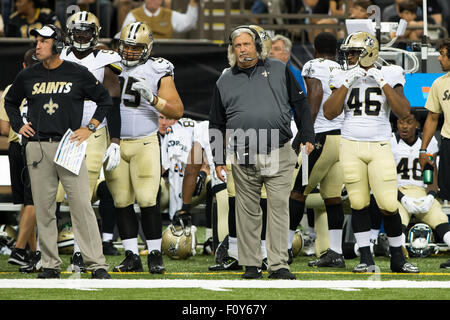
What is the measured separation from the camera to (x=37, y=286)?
258 inches

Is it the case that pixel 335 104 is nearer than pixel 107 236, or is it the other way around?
pixel 335 104

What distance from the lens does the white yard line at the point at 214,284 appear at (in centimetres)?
656

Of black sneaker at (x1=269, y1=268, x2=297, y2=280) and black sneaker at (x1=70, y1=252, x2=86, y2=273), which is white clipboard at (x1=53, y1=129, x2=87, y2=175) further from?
black sneaker at (x1=269, y1=268, x2=297, y2=280)

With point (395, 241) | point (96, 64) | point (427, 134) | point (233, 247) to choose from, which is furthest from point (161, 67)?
point (427, 134)

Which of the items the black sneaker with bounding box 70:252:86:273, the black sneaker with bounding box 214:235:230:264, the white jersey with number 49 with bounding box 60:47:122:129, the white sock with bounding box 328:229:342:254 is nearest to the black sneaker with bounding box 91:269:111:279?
the black sneaker with bounding box 70:252:86:273

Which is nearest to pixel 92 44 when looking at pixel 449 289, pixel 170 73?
pixel 170 73

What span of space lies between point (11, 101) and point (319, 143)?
8.77 ft

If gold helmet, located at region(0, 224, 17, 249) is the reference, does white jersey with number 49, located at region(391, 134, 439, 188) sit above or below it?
above

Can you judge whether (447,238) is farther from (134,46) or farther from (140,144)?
(134,46)

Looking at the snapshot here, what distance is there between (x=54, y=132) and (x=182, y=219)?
250 cm

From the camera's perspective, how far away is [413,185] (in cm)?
961

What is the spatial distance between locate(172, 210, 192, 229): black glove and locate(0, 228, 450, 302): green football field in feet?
3.99

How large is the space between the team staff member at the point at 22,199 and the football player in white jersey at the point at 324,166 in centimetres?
227

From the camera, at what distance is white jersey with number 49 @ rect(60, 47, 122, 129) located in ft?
24.9
